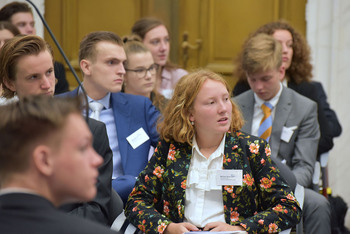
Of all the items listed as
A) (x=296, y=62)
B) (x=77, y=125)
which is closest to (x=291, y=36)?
(x=296, y=62)

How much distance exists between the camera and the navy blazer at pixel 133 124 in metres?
3.53

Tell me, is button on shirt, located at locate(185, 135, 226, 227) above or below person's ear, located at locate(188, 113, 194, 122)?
below

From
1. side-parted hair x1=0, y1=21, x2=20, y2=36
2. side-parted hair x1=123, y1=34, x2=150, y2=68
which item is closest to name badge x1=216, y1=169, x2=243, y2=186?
side-parted hair x1=123, y1=34, x2=150, y2=68

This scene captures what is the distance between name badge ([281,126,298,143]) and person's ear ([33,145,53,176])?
2.76 metres

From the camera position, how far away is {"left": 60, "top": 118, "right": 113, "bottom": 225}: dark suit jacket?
2.74 meters

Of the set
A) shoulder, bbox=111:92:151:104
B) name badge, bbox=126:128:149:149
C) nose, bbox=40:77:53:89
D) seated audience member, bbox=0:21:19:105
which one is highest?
seated audience member, bbox=0:21:19:105

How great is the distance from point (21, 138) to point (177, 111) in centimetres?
172

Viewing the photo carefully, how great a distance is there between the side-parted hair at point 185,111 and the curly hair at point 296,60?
5.07 feet

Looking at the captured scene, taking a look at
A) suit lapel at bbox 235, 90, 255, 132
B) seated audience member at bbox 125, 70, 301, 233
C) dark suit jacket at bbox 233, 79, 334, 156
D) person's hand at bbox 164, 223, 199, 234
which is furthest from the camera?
dark suit jacket at bbox 233, 79, 334, 156

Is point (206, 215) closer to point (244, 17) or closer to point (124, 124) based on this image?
point (124, 124)

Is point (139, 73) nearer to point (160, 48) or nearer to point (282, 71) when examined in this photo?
point (160, 48)

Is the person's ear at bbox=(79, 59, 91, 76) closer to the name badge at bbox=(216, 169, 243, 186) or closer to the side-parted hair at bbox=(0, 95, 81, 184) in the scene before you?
the name badge at bbox=(216, 169, 243, 186)

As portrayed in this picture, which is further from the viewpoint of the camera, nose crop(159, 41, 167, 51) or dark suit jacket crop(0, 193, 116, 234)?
nose crop(159, 41, 167, 51)

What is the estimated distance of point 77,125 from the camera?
1.46 meters
